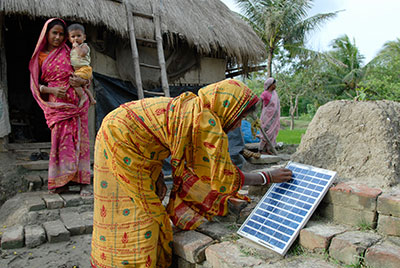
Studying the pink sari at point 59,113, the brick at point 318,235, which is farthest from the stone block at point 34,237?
the brick at point 318,235

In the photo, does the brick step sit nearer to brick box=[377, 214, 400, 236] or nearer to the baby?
the baby

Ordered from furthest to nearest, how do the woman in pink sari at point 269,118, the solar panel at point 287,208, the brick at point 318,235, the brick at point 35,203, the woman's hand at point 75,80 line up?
the woman in pink sari at point 269,118
the woman's hand at point 75,80
the brick at point 35,203
the solar panel at point 287,208
the brick at point 318,235

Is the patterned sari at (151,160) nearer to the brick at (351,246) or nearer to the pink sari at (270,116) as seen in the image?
the brick at (351,246)

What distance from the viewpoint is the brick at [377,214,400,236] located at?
171cm

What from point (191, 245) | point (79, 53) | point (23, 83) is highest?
point (79, 53)

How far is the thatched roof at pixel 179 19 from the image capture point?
4.38m

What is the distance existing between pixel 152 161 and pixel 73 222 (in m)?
1.77

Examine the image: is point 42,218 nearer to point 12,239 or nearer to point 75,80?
point 12,239

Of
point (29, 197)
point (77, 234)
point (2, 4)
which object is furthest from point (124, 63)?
point (77, 234)

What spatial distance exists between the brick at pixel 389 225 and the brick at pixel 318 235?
0.64 ft

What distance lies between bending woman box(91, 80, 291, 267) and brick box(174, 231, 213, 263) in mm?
78

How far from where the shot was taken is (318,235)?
1.79m

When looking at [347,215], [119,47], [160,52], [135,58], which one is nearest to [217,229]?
[347,215]

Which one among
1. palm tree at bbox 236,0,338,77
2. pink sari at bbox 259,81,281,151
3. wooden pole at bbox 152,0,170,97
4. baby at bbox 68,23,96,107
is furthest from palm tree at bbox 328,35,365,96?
baby at bbox 68,23,96,107
